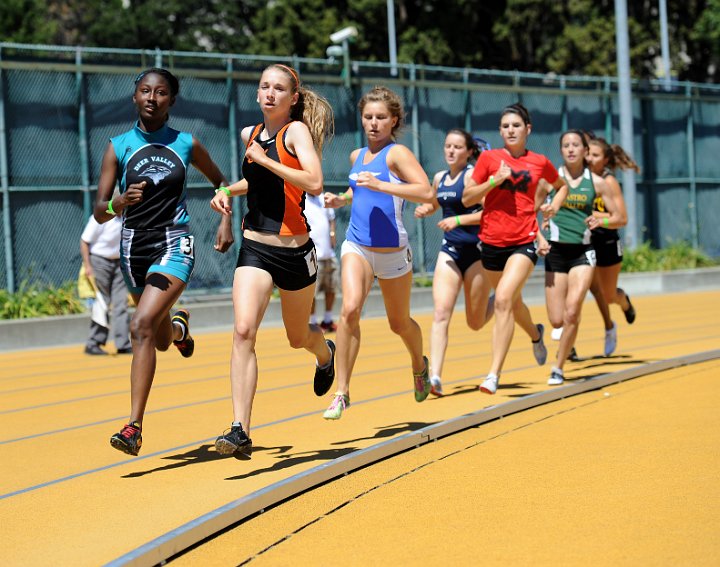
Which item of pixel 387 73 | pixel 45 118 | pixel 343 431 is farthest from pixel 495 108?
pixel 343 431

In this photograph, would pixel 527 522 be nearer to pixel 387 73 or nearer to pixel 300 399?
pixel 300 399

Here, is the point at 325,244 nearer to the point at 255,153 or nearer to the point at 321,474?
the point at 255,153

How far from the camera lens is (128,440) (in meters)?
7.03

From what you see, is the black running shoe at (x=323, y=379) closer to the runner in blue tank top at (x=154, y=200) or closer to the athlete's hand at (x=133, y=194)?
the runner in blue tank top at (x=154, y=200)

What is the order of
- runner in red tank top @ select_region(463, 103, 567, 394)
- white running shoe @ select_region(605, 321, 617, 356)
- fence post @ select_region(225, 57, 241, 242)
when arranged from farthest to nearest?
fence post @ select_region(225, 57, 241, 242), white running shoe @ select_region(605, 321, 617, 356), runner in red tank top @ select_region(463, 103, 567, 394)

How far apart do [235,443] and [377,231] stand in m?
2.47

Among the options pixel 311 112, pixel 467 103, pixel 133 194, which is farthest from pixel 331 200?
pixel 467 103

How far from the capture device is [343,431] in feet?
28.7

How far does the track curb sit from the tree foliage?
135ft

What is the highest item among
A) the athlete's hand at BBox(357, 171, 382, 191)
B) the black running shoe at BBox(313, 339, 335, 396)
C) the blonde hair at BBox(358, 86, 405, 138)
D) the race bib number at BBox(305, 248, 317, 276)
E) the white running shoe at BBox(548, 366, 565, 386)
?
the blonde hair at BBox(358, 86, 405, 138)

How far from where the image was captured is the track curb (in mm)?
5316

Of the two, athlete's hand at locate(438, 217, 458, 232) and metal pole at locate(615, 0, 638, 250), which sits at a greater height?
metal pole at locate(615, 0, 638, 250)

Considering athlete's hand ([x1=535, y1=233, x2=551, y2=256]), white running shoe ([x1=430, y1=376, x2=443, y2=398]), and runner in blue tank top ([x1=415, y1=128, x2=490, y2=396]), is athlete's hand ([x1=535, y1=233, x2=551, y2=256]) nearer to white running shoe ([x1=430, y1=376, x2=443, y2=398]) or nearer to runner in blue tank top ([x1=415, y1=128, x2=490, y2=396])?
runner in blue tank top ([x1=415, y1=128, x2=490, y2=396])

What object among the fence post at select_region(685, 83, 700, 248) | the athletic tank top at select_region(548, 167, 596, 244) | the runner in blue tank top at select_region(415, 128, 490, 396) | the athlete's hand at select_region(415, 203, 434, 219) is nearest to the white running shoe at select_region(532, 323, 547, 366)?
the runner in blue tank top at select_region(415, 128, 490, 396)
